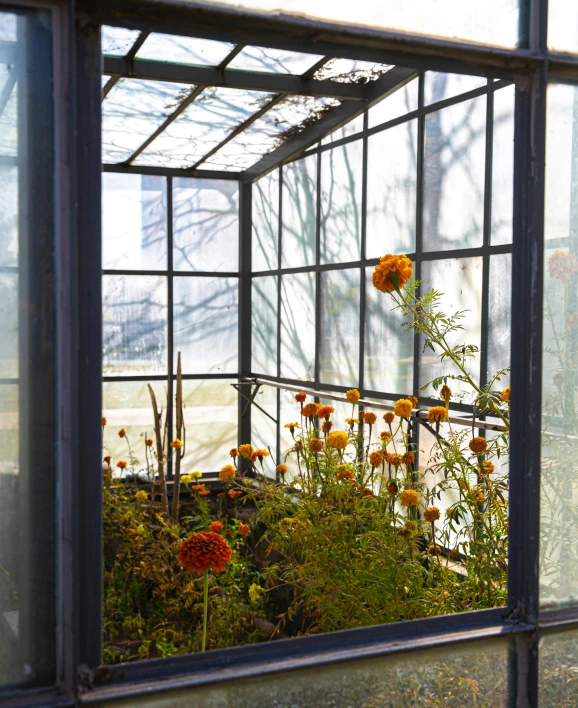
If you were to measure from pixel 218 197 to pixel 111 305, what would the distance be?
5.14 ft

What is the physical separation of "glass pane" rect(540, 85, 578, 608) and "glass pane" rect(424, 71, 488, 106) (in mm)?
2862

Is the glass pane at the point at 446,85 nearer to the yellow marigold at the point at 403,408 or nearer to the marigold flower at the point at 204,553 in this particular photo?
the yellow marigold at the point at 403,408

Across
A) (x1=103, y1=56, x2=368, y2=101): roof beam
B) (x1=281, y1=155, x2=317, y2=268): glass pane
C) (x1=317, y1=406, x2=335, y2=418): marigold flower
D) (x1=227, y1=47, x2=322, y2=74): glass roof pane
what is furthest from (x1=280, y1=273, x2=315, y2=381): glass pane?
(x1=317, y1=406, x2=335, y2=418): marigold flower

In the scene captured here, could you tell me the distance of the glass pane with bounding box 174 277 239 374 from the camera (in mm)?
7902

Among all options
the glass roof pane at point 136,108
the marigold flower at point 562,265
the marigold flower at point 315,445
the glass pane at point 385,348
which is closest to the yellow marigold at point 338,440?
the marigold flower at point 315,445

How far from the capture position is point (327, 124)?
20.7ft

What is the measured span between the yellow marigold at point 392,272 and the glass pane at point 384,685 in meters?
Result: 1.18

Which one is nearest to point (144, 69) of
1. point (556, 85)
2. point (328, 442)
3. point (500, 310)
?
point (500, 310)

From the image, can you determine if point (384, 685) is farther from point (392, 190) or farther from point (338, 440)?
point (392, 190)

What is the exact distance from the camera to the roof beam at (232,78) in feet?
16.6

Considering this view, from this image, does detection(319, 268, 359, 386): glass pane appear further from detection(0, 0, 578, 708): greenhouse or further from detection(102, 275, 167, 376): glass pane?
detection(102, 275, 167, 376): glass pane

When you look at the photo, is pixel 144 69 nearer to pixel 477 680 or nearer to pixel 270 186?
pixel 270 186

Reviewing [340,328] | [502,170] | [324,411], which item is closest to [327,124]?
[340,328]

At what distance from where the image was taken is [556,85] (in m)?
1.74
